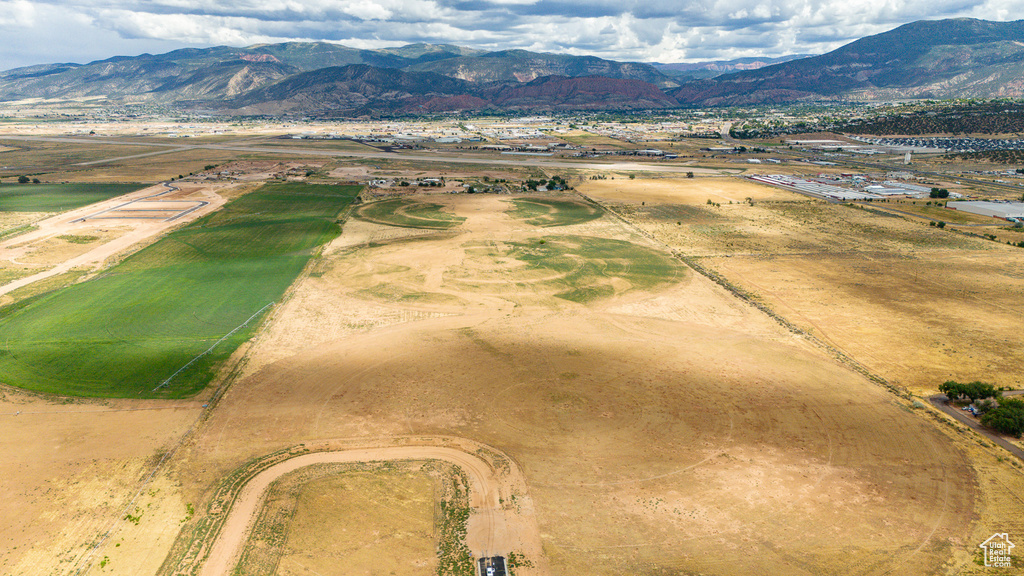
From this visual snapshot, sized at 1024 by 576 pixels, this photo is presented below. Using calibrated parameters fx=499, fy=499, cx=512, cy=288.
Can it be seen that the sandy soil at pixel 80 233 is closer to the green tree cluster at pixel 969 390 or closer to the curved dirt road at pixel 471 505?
the curved dirt road at pixel 471 505

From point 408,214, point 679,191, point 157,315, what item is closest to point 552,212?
point 408,214

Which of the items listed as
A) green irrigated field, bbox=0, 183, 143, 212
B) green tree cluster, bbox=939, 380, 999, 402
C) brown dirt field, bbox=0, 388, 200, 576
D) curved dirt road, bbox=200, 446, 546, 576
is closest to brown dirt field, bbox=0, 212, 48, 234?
green irrigated field, bbox=0, 183, 143, 212

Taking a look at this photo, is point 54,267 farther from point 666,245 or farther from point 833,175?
point 833,175

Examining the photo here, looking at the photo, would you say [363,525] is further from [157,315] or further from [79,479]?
[157,315]

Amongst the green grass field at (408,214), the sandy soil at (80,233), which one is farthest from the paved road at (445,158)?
the sandy soil at (80,233)

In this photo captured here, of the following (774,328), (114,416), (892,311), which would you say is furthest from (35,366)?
→ (892,311)

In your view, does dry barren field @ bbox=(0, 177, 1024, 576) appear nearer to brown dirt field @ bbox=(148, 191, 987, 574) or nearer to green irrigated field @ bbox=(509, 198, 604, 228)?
brown dirt field @ bbox=(148, 191, 987, 574)
